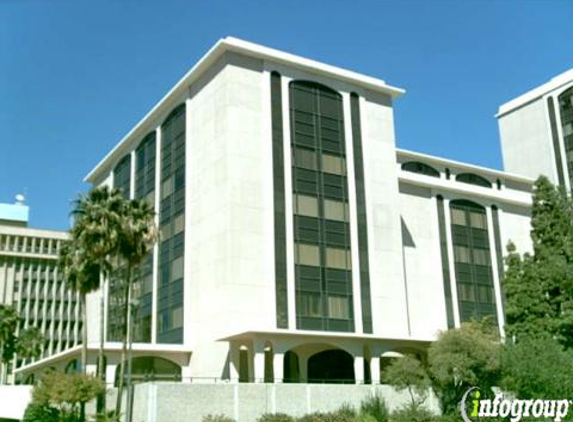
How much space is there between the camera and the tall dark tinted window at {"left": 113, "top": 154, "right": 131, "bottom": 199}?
7388 centimetres

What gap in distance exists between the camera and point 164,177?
217 feet

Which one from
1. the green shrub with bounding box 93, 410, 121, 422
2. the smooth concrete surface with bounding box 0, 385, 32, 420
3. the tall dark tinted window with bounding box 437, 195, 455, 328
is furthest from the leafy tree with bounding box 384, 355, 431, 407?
the smooth concrete surface with bounding box 0, 385, 32, 420

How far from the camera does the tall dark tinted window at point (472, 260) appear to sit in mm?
68000

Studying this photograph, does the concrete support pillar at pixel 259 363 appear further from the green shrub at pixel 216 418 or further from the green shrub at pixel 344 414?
the green shrub at pixel 344 414

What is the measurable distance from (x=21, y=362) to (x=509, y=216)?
238 feet

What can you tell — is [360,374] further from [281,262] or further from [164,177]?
[164,177]

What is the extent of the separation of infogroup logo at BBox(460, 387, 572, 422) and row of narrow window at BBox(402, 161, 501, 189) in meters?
33.9

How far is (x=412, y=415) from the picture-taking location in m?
45.0

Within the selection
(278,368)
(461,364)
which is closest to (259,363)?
(278,368)

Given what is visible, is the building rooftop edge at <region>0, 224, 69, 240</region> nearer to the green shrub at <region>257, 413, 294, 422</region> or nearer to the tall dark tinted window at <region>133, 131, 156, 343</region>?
the tall dark tinted window at <region>133, 131, 156, 343</region>

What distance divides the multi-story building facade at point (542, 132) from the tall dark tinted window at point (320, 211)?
123 feet

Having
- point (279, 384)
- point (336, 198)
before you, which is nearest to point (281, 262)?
point (336, 198)

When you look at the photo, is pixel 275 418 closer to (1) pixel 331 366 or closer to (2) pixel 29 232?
(1) pixel 331 366

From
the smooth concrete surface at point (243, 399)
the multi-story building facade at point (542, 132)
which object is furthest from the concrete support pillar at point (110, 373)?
the multi-story building facade at point (542, 132)
